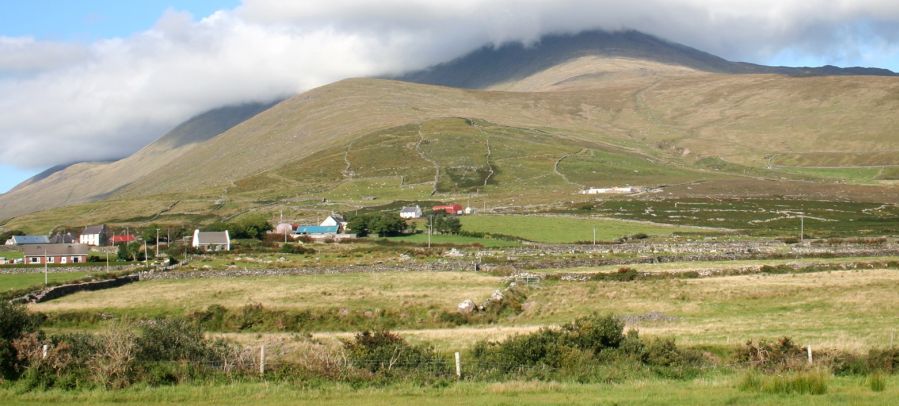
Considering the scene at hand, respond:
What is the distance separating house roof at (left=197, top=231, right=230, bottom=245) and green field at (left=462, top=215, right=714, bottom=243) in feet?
99.1

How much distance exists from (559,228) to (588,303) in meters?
61.0

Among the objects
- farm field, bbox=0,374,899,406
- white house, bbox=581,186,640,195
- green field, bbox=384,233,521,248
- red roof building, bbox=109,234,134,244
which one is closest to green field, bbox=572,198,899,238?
white house, bbox=581,186,640,195

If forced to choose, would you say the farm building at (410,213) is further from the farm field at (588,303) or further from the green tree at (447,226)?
the farm field at (588,303)

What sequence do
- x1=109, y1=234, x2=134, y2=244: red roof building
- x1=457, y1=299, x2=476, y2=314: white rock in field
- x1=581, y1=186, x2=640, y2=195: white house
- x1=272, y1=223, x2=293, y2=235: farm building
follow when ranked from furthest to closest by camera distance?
1. x1=581, y1=186, x2=640, y2=195: white house
2. x1=109, y1=234, x2=134, y2=244: red roof building
3. x1=272, y1=223, x2=293, y2=235: farm building
4. x1=457, y1=299, x2=476, y2=314: white rock in field

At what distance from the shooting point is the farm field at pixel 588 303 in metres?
32.4

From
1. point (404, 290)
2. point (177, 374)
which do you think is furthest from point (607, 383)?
point (404, 290)

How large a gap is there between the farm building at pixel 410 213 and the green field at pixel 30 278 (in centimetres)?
6261

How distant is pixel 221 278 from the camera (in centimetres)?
6106

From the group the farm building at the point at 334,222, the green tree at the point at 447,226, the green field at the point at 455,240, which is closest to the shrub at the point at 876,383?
the green field at the point at 455,240

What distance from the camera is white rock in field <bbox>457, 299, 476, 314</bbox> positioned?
4159 cm

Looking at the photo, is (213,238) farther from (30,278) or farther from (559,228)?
(559,228)

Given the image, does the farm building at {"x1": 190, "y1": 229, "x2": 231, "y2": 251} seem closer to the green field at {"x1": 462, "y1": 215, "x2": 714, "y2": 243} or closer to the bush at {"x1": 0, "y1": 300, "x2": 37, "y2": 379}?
the green field at {"x1": 462, "y1": 215, "x2": 714, "y2": 243}

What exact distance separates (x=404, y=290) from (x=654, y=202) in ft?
304

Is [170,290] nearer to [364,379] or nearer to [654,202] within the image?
[364,379]
